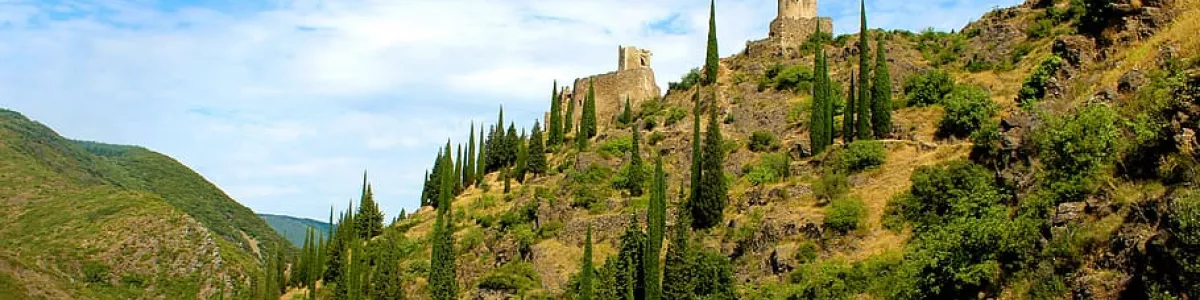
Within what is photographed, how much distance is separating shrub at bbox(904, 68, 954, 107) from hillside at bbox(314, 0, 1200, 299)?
96mm

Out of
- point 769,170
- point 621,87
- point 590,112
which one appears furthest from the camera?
point 621,87

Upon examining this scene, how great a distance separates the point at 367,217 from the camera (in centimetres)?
7031

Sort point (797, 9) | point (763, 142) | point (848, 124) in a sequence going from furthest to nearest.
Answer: point (797, 9) → point (763, 142) → point (848, 124)

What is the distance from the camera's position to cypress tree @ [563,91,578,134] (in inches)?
2902

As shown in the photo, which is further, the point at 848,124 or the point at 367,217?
the point at 367,217

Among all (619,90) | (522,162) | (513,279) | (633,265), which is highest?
(619,90)

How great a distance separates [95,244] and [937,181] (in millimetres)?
81904

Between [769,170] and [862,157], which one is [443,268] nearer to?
[769,170]

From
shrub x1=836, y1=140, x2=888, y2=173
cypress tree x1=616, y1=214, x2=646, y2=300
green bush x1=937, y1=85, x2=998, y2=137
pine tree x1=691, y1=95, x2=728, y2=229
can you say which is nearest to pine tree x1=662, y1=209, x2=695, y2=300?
cypress tree x1=616, y1=214, x2=646, y2=300

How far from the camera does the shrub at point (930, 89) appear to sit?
169 ft

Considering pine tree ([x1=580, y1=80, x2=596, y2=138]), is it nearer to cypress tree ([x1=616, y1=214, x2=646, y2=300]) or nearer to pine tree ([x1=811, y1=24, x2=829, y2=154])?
pine tree ([x1=811, y1=24, x2=829, y2=154])

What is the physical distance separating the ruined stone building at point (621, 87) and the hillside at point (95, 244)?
1251 inches

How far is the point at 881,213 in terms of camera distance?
41688 mm

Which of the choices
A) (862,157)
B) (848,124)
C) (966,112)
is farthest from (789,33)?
(862,157)
